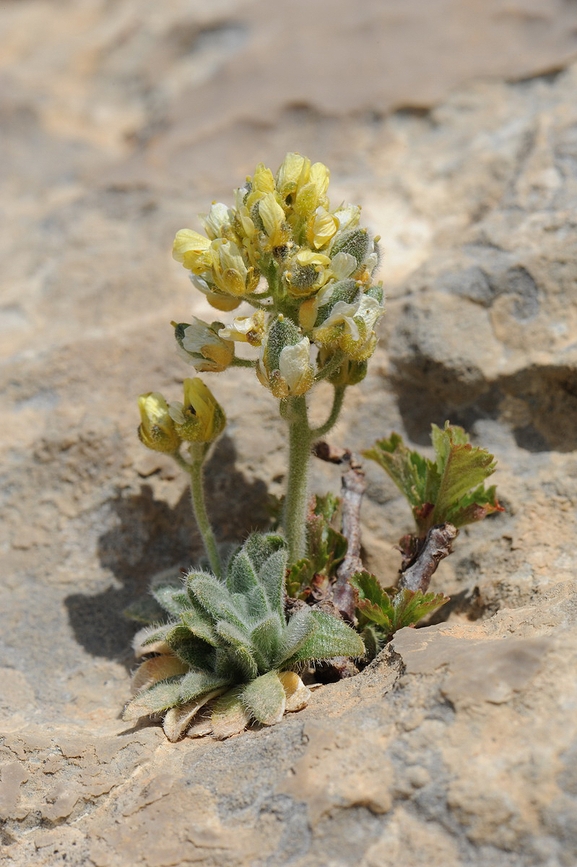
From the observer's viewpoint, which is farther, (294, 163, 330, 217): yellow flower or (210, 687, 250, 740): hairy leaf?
(294, 163, 330, 217): yellow flower

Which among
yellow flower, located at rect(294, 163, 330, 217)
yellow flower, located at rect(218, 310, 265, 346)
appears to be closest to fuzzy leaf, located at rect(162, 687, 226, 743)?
yellow flower, located at rect(218, 310, 265, 346)

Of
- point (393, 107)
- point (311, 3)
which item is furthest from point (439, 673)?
point (311, 3)

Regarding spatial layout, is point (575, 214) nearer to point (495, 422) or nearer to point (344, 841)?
point (495, 422)

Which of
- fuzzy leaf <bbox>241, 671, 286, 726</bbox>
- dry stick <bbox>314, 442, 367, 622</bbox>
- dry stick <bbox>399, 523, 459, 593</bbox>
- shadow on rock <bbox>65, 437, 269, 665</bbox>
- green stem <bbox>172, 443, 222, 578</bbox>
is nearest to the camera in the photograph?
fuzzy leaf <bbox>241, 671, 286, 726</bbox>

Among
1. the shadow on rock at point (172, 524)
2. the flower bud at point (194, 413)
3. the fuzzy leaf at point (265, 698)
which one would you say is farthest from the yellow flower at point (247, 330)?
the fuzzy leaf at point (265, 698)

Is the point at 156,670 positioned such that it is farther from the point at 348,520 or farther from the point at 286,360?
the point at 286,360

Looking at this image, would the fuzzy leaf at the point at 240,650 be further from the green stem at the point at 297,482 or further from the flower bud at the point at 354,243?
the flower bud at the point at 354,243

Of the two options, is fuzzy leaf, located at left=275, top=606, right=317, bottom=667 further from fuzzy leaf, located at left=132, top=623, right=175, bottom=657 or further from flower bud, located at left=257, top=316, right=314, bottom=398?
flower bud, located at left=257, top=316, right=314, bottom=398

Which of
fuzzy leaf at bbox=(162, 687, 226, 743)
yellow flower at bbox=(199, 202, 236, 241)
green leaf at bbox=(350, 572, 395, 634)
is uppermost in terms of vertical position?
yellow flower at bbox=(199, 202, 236, 241)
